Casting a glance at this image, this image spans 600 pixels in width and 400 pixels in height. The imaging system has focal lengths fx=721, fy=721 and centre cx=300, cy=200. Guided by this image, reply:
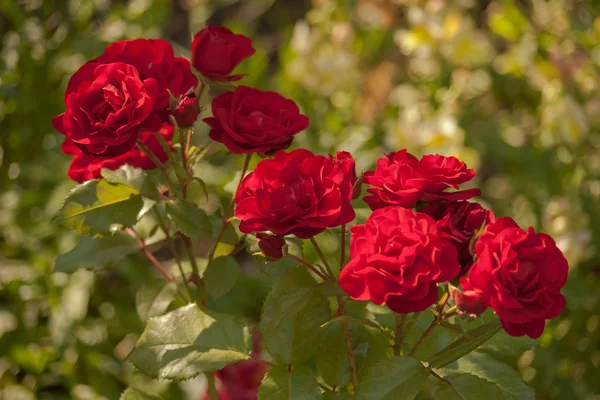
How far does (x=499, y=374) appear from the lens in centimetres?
68

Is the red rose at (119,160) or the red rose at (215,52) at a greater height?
the red rose at (215,52)

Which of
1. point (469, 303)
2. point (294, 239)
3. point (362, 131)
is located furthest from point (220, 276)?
point (362, 131)

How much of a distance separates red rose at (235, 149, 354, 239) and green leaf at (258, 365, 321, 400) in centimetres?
14

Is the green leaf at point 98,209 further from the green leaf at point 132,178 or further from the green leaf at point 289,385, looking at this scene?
the green leaf at point 289,385

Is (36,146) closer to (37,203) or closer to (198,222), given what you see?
(37,203)

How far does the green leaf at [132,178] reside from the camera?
696 millimetres

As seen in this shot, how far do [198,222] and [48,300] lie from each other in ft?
2.99

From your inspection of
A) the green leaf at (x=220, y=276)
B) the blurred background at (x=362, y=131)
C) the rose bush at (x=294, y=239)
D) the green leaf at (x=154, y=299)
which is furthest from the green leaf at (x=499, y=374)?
the blurred background at (x=362, y=131)

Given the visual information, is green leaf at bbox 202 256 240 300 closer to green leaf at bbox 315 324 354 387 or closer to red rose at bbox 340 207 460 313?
green leaf at bbox 315 324 354 387

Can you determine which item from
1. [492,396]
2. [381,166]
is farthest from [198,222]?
[492,396]

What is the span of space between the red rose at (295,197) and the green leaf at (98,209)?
18 cm

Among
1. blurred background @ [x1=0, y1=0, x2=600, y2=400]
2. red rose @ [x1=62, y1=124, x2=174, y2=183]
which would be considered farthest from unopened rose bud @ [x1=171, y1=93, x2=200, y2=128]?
blurred background @ [x1=0, y1=0, x2=600, y2=400]

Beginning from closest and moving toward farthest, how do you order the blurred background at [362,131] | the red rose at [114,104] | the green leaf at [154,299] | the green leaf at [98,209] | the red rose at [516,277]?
the red rose at [516,277], the red rose at [114,104], the green leaf at [98,209], the green leaf at [154,299], the blurred background at [362,131]

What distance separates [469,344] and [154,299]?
41 centimetres
